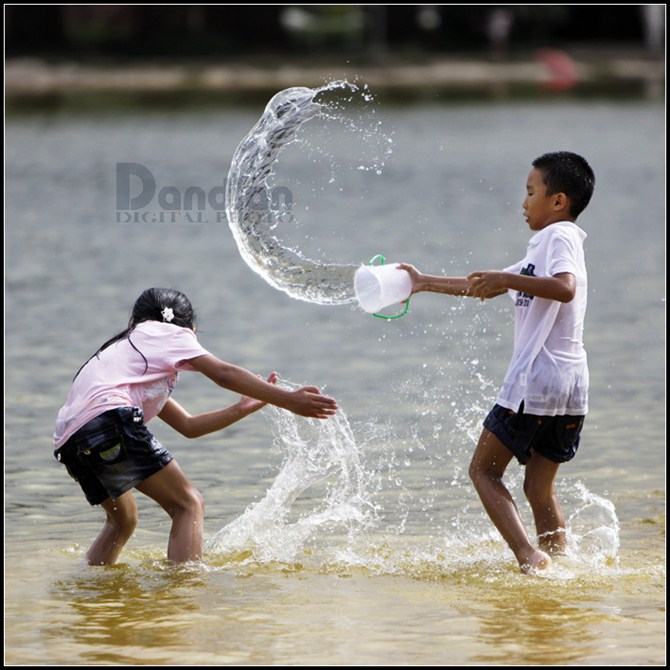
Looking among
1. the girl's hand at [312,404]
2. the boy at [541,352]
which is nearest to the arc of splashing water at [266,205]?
the boy at [541,352]

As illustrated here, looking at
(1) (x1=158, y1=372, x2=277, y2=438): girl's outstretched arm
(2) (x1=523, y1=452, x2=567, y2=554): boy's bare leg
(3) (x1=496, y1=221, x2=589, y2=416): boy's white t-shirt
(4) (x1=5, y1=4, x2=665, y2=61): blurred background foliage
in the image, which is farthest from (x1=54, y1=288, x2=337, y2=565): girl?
(4) (x1=5, y1=4, x2=665, y2=61): blurred background foliage

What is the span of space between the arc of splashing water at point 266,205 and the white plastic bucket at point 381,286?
35cm

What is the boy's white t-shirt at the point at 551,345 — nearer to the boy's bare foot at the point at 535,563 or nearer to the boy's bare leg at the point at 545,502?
the boy's bare leg at the point at 545,502

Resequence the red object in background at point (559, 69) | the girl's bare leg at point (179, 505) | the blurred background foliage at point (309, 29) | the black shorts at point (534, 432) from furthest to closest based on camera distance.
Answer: the blurred background foliage at point (309, 29), the red object in background at point (559, 69), the girl's bare leg at point (179, 505), the black shorts at point (534, 432)


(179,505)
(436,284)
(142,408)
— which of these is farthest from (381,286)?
(179,505)

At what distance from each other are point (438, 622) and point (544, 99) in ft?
112

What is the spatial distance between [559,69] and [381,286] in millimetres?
41140

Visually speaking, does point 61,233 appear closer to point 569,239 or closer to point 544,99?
point 569,239

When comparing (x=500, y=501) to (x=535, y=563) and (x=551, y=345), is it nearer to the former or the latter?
(x=535, y=563)

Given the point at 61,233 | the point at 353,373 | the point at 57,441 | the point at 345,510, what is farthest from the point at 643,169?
the point at 57,441

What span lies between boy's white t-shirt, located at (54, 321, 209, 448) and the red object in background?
39.7m

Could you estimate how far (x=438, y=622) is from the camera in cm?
507

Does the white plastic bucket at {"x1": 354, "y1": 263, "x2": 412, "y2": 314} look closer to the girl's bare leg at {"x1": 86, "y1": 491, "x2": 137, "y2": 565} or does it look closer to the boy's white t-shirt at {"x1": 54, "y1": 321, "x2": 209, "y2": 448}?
the boy's white t-shirt at {"x1": 54, "y1": 321, "x2": 209, "y2": 448}

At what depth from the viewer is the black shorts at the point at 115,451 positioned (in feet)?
17.7
